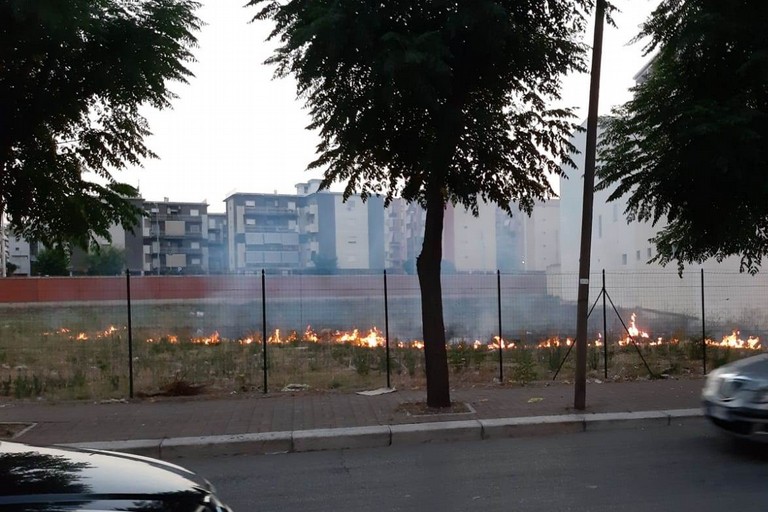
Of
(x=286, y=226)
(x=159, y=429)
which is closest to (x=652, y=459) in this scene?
(x=159, y=429)

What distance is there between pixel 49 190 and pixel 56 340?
13.4 metres

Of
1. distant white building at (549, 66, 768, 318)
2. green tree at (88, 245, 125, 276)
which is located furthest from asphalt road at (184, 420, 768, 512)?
green tree at (88, 245, 125, 276)

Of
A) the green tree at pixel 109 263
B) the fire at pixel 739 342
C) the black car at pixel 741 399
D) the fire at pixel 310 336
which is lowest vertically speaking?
the fire at pixel 310 336

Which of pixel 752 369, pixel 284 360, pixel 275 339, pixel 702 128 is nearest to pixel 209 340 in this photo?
pixel 275 339

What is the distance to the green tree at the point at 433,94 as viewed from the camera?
303 inches

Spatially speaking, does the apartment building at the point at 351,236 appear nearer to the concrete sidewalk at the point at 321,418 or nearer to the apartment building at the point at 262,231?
the apartment building at the point at 262,231

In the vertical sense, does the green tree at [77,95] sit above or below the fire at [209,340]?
above

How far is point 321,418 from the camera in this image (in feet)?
29.3

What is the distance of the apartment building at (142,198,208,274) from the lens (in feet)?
257

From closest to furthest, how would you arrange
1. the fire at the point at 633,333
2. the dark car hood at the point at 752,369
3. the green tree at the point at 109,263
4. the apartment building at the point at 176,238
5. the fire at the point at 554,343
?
the dark car hood at the point at 752,369 < the fire at the point at 554,343 < the fire at the point at 633,333 < the green tree at the point at 109,263 < the apartment building at the point at 176,238

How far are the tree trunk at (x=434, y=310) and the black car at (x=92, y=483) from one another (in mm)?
5942

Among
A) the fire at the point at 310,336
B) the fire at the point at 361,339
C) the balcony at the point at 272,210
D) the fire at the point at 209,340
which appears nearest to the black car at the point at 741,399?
the fire at the point at 361,339

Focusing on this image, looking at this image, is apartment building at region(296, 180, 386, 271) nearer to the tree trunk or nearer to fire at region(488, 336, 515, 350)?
fire at region(488, 336, 515, 350)

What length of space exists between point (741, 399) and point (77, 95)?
8.88m
